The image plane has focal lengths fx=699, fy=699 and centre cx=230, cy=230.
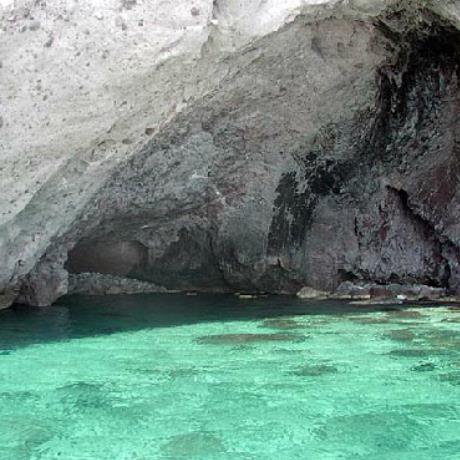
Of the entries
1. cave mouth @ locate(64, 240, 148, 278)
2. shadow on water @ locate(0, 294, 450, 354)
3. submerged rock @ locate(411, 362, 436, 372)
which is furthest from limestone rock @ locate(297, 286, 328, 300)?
submerged rock @ locate(411, 362, 436, 372)

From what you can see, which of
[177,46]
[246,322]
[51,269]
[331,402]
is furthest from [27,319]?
[331,402]

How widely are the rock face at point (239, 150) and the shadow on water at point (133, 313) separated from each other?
53 cm

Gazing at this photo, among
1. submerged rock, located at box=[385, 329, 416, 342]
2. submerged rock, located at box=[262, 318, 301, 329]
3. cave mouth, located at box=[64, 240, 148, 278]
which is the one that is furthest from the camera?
cave mouth, located at box=[64, 240, 148, 278]

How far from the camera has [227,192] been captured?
26.1 ft

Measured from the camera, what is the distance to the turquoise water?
8.54ft

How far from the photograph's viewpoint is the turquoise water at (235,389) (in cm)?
260

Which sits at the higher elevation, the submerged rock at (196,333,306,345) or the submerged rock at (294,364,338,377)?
the submerged rock at (294,364,338,377)

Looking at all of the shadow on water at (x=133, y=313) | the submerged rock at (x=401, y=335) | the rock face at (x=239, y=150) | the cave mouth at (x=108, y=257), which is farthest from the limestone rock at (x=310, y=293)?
the submerged rock at (x=401, y=335)

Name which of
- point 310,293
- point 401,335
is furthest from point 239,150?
point 401,335

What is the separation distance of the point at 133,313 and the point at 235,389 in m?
3.51

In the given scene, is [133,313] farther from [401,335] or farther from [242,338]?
[401,335]

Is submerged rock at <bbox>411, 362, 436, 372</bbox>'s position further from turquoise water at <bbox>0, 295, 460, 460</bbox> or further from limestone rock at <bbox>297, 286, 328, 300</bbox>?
limestone rock at <bbox>297, 286, 328, 300</bbox>

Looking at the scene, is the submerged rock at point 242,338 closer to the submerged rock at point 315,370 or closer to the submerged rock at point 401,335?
the submerged rock at point 401,335

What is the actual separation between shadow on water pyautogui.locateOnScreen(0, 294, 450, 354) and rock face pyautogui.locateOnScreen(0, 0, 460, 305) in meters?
0.53
